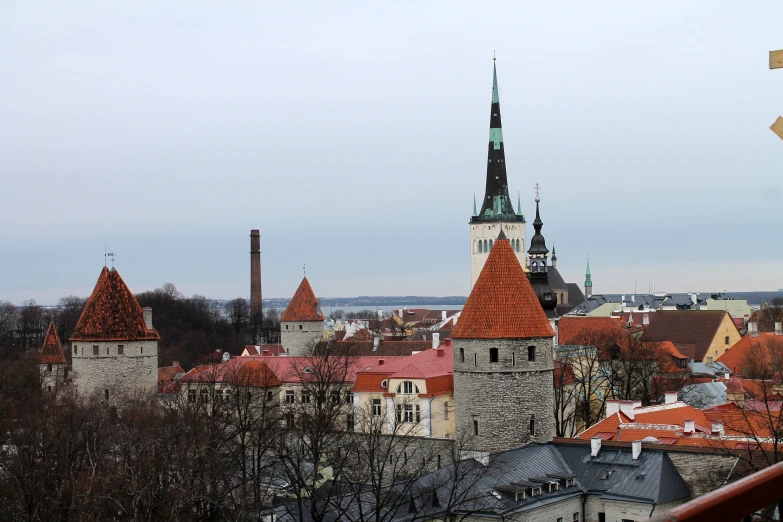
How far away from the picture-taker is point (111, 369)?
42.1 metres

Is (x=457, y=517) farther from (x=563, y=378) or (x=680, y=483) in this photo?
(x=563, y=378)

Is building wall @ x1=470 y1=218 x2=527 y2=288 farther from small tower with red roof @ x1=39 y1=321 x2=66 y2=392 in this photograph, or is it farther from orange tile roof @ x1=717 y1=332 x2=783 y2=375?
small tower with red roof @ x1=39 y1=321 x2=66 y2=392

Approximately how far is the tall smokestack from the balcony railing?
107718 millimetres

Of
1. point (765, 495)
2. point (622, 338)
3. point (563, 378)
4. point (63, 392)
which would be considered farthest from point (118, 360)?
point (765, 495)

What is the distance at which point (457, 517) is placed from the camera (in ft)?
76.2

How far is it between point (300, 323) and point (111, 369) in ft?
63.0

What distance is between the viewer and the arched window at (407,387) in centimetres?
3581

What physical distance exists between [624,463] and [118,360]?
953 inches

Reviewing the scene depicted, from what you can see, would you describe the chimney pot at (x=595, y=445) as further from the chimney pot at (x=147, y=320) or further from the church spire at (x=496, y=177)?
the church spire at (x=496, y=177)

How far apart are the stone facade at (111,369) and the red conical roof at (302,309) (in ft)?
58.6

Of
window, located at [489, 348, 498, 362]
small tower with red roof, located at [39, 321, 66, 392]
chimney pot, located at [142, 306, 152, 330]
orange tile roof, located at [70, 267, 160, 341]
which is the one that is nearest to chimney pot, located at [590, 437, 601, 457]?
window, located at [489, 348, 498, 362]

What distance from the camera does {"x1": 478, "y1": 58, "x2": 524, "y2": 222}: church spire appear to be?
76.9 m

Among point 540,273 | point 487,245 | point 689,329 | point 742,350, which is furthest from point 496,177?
point 742,350

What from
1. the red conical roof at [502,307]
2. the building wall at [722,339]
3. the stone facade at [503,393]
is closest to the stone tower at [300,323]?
the building wall at [722,339]
